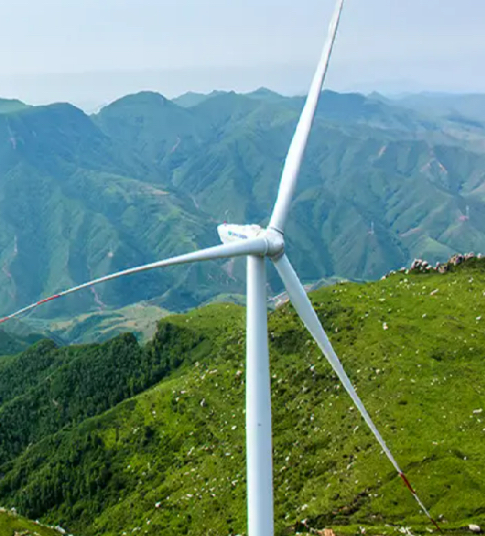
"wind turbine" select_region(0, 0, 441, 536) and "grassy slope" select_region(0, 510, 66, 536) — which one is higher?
"wind turbine" select_region(0, 0, 441, 536)

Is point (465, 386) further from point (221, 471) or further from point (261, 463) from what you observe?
point (261, 463)

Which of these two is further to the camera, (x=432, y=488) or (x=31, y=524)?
(x=31, y=524)

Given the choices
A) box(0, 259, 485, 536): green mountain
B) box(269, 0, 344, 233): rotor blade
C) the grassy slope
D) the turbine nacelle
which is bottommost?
the grassy slope

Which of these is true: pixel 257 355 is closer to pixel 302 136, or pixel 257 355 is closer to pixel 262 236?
pixel 262 236

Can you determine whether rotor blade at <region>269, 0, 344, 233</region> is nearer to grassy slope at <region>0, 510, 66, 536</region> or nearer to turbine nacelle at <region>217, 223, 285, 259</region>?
turbine nacelle at <region>217, 223, 285, 259</region>

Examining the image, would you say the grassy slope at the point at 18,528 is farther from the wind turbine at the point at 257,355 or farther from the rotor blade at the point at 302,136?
the rotor blade at the point at 302,136

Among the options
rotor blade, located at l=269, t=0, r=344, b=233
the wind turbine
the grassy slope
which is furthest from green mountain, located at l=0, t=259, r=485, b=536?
rotor blade, located at l=269, t=0, r=344, b=233

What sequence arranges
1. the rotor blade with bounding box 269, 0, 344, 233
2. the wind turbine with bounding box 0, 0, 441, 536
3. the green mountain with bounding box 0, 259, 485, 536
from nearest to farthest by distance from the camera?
the wind turbine with bounding box 0, 0, 441, 536, the rotor blade with bounding box 269, 0, 344, 233, the green mountain with bounding box 0, 259, 485, 536

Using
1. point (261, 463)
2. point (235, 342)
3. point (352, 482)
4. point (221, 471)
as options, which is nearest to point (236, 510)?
point (221, 471)
